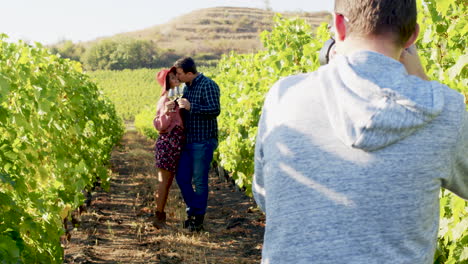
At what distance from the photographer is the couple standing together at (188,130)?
5594 mm

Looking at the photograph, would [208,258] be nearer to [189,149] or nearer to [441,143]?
[189,149]

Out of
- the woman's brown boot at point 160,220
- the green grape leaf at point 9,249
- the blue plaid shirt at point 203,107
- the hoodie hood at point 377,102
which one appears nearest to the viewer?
the hoodie hood at point 377,102

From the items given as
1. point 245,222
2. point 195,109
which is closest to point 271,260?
point 195,109

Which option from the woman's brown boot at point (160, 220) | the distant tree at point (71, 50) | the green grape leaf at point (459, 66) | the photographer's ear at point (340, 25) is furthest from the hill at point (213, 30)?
the photographer's ear at point (340, 25)

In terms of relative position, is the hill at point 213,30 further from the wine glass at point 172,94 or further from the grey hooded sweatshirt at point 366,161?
the grey hooded sweatshirt at point 366,161

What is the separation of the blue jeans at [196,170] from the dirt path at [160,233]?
35 centimetres

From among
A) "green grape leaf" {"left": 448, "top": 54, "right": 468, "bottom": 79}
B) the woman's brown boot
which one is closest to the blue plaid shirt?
the woman's brown boot

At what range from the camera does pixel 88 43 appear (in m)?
102

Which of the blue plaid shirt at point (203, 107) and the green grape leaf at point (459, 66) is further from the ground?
the green grape leaf at point (459, 66)

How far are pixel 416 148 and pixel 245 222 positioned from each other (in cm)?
538

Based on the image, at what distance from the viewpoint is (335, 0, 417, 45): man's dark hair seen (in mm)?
1229

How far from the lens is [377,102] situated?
120cm

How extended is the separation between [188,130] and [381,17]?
448 cm

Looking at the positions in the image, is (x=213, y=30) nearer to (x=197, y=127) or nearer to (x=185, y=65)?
(x=185, y=65)
